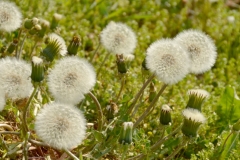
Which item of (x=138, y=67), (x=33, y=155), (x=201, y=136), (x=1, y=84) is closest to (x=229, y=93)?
(x=201, y=136)

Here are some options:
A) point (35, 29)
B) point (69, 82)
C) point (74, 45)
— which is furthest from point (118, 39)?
point (69, 82)

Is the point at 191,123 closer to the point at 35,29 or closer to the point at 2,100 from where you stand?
the point at 2,100

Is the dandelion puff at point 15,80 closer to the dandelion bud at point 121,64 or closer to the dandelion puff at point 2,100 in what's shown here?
the dandelion puff at point 2,100

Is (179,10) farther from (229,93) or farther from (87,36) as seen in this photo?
(229,93)

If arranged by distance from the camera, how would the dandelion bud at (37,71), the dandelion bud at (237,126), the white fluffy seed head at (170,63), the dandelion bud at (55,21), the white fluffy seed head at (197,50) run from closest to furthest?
the dandelion bud at (37,71), the white fluffy seed head at (170,63), the dandelion bud at (237,126), the white fluffy seed head at (197,50), the dandelion bud at (55,21)

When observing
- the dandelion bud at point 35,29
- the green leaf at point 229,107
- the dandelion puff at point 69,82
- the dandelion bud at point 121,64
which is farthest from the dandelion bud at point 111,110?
the green leaf at point 229,107

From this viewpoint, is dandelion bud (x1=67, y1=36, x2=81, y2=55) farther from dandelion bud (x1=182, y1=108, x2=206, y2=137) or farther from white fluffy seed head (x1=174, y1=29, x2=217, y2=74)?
dandelion bud (x1=182, y1=108, x2=206, y2=137)
